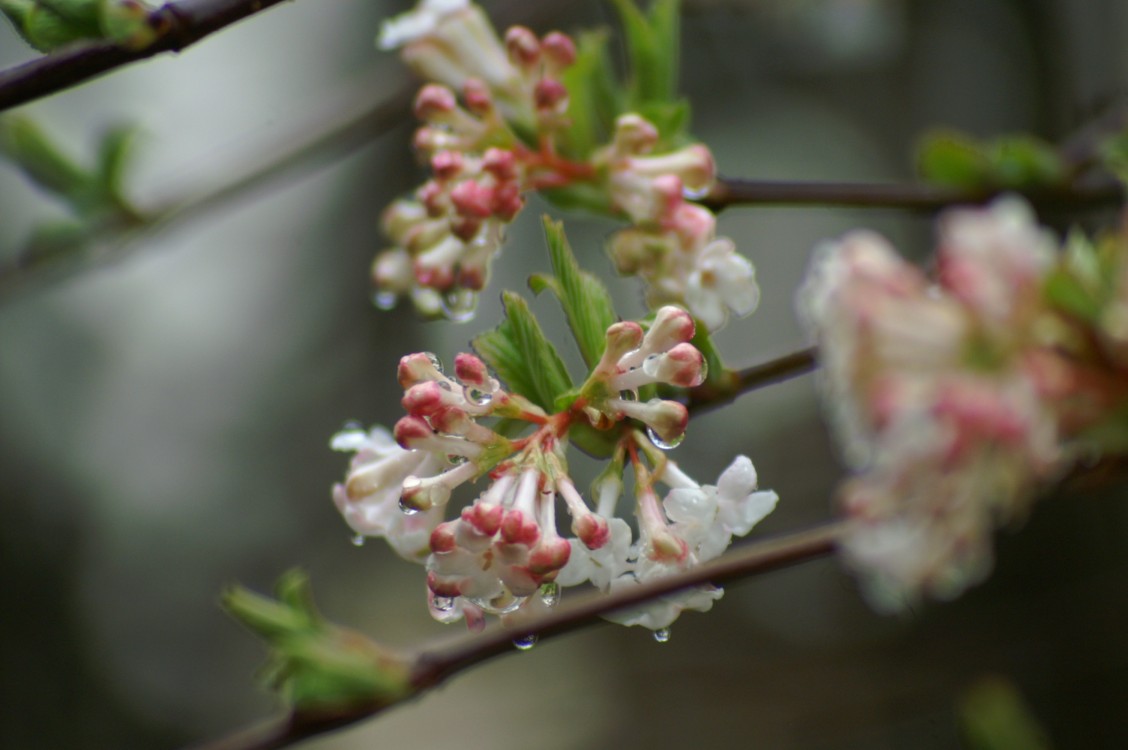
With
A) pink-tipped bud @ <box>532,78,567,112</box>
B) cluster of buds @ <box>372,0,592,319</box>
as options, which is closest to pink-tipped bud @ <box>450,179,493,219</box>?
cluster of buds @ <box>372,0,592,319</box>

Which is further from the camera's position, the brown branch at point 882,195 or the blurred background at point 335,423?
the blurred background at point 335,423

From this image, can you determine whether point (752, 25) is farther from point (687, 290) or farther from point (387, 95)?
point (687, 290)

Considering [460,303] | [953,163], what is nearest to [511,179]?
[460,303]

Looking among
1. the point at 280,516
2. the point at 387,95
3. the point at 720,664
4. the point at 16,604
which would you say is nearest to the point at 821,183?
the point at 387,95

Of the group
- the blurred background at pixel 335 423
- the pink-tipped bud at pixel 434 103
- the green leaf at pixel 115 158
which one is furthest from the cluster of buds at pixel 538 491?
the blurred background at pixel 335 423

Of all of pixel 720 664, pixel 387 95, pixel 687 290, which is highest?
pixel 687 290

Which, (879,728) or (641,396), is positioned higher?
(641,396)

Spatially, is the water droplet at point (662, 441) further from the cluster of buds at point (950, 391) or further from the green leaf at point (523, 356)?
the cluster of buds at point (950, 391)
